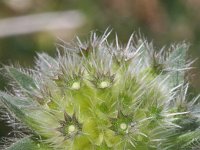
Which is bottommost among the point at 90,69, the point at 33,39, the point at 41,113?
the point at 41,113

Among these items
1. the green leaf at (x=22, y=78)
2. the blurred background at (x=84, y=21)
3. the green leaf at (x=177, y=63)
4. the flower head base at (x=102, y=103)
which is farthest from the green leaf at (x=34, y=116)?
the blurred background at (x=84, y=21)

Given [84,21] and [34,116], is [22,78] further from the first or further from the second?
[84,21]

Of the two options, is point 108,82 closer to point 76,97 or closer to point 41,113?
point 76,97

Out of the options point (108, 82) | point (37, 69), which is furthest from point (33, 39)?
point (108, 82)

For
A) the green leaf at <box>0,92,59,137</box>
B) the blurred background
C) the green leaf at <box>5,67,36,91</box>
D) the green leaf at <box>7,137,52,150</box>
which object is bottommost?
the green leaf at <box>7,137,52,150</box>

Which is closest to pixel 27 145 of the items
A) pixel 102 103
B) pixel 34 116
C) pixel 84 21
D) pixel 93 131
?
pixel 34 116

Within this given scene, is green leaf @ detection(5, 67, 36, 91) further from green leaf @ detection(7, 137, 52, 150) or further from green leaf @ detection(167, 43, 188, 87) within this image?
green leaf @ detection(167, 43, 188, 87)

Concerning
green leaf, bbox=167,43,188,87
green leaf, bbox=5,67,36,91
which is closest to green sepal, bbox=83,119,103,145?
green leaf, bbox=5,67,36,91
